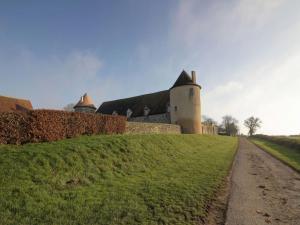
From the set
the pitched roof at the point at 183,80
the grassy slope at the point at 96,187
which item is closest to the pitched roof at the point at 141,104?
→ the pitched roof at the point at 183,80

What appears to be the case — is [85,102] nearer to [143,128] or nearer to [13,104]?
[13,104]

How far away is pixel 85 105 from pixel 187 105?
2569cm

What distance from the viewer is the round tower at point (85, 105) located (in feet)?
176

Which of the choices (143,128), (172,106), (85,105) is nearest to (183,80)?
(172,106)

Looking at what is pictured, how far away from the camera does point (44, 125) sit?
12766 millimetres

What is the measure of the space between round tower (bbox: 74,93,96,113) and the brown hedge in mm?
37260

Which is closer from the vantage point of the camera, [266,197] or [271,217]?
[271,217]

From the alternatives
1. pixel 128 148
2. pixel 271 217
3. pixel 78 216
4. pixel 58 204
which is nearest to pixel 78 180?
pixel 58 204

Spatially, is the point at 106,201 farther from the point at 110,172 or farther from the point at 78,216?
the point at 110,172

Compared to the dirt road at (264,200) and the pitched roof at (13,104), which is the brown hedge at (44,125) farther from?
the pitched roof at (13,104)

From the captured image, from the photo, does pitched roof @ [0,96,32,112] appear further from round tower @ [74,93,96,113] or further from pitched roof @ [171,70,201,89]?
pitched roof @ [171,70,201,89]

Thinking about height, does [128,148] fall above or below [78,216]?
above

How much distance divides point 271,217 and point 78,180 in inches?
254

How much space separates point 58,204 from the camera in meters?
6.61
